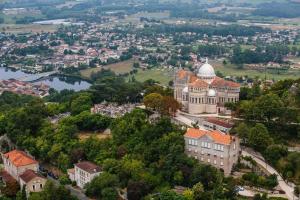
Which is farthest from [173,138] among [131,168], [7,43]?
[7,43]

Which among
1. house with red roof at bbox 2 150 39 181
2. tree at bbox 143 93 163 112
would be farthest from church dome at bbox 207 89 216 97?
house with red roof at bbox 2 150 39 181

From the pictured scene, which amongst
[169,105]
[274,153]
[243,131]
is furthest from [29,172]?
[274,153]

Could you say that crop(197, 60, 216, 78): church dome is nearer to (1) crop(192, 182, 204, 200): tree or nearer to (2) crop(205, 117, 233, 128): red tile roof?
(2) crop(205, 117, 233, 128): red tile roof

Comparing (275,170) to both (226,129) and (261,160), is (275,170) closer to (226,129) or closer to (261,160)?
(261,160)

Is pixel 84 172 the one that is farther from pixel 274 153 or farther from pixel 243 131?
pixel 274 153

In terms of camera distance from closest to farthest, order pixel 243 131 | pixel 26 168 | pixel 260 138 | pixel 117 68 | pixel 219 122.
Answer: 1. pixel 260 138
2. pixel 243 131
3. pixel 26 168
4. pixel 219 122
5. pixel 117 68

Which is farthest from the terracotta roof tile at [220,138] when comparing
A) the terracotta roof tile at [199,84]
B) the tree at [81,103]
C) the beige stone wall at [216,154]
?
the tree at [81,103]
